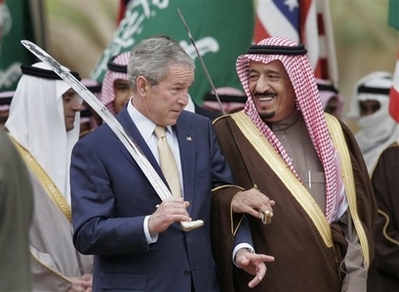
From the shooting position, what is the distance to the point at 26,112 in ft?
24.4

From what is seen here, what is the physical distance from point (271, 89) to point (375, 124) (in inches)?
118

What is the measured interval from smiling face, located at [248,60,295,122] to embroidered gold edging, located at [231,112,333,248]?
103 mm

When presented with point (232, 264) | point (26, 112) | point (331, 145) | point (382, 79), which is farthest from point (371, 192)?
point (382, 79)

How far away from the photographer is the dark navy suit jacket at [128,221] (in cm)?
609

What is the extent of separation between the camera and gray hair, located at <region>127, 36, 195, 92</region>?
6.27 meters

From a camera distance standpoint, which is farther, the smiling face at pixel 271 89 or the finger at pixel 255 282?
the smiling face at pixel 271 89

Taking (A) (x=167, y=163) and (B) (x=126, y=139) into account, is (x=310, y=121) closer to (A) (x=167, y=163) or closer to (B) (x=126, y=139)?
(A) (x=167, y=163)

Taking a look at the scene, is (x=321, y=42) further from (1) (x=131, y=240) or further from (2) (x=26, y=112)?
(1) (x=131, y=240)

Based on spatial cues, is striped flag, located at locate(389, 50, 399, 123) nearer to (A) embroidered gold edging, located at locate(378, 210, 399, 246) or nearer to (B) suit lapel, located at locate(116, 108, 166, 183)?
(A) embroidered gold edging, located at locate(378, 210, 399, 246)

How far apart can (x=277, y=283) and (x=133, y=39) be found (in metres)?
3.23

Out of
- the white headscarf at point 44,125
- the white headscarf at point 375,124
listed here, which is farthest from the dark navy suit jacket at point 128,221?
the white headscarf at point 375,124

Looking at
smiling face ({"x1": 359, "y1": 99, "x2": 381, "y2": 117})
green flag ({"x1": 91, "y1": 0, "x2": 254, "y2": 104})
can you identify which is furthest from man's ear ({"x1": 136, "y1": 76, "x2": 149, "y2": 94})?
smiling face ({"x1": 359, "y1": 99, "x2": 381, "y2": 117})

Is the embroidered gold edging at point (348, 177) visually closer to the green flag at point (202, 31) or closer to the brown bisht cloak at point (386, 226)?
the brown bisht cloak at point (386, 226)

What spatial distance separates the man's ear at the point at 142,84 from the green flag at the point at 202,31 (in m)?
2.92
